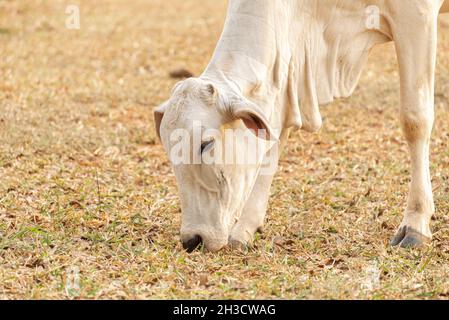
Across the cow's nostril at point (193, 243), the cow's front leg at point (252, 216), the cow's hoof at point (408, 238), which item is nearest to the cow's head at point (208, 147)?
the cow's nostril at point (193, 243)

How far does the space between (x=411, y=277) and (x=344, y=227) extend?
1117mm

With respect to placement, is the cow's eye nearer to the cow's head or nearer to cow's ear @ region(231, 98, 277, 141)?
the cow's head

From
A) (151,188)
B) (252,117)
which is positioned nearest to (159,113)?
(252,117)

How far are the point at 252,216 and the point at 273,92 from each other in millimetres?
785

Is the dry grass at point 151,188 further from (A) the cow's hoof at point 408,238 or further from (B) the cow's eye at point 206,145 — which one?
(B) the cow's eye at point 206,145

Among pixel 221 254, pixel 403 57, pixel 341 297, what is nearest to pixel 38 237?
pixel 221 254

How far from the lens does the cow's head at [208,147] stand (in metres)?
4.38

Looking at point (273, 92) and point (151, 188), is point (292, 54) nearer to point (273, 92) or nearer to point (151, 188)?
point (273, 92)

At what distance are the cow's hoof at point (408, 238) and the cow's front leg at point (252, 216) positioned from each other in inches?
28.4

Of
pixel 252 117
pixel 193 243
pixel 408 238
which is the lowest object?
pixel 408 238

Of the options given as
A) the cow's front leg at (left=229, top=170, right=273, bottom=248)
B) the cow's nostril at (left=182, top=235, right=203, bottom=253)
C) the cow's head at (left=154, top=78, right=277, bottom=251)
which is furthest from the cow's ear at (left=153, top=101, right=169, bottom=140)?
the cow's front leg at (left=229, top=170, right=273, bottom=248)

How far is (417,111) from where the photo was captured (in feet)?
17.2

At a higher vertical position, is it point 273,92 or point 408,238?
point 273,92

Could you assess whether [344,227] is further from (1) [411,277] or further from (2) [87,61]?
(2) [87,61]
